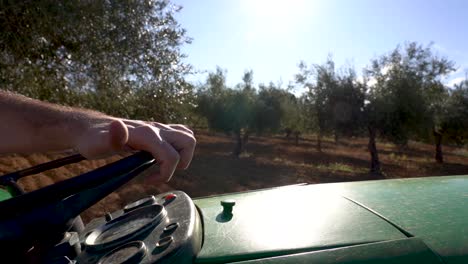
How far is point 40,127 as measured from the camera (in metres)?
1.21

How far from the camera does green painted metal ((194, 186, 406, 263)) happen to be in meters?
1.09

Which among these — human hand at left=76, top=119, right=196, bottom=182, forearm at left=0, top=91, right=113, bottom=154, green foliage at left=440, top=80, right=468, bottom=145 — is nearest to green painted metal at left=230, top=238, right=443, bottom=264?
human hand at left=76, top=119, right=196, bottom=182

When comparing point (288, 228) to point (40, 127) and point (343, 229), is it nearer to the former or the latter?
point (343, 229)

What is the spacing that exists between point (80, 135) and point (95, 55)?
16.2ft

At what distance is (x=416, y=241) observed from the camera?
1076 mm

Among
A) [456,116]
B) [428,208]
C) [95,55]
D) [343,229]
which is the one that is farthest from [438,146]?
[343,229]

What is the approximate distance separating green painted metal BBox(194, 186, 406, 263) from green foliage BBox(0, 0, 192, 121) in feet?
14.1

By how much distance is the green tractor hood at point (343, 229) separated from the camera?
104cm

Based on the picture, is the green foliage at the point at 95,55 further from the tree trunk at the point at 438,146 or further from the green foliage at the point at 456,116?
the tree trunk at the point at 438,146

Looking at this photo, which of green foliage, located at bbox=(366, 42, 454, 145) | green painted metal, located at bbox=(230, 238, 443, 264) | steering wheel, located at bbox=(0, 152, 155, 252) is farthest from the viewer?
green foliage, located at bbox=(366, 42, 454, 145)

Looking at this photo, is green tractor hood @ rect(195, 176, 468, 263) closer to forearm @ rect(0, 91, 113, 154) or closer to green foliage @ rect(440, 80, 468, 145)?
forearm @ rect(0, 91, 113, 154)

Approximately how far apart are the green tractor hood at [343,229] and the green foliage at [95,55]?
424 centimetres

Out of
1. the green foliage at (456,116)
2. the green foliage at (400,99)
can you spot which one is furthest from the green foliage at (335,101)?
the green foliage at (456,116)

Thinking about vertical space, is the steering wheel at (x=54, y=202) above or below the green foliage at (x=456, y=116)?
below
